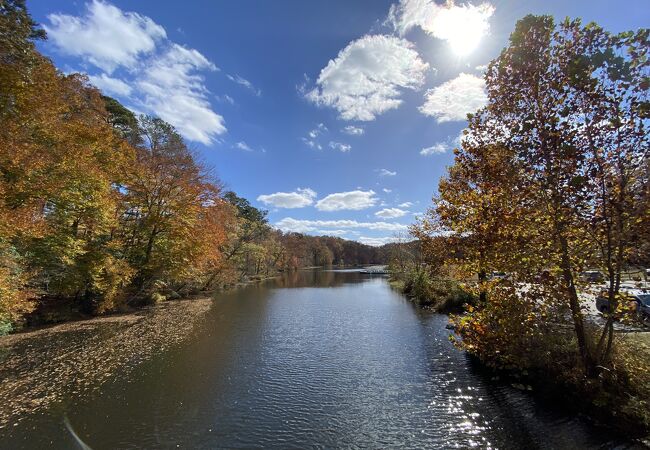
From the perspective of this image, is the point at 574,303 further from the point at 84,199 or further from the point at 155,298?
the point at 155,298

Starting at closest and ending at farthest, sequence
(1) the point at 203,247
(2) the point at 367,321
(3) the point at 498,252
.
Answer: (3) the point at 498,252 → (2) the point at 367,321 → (1) the point at 203,247

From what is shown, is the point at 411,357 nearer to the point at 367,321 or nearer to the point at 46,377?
the point at 367,321

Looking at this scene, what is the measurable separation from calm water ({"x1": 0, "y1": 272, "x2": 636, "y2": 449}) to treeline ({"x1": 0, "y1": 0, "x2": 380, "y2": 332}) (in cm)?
592

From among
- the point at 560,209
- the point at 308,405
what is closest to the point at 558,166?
the point at 560,209

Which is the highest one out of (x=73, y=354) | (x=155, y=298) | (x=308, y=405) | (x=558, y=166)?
(x=558, y=166)

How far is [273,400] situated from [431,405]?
4.35 m

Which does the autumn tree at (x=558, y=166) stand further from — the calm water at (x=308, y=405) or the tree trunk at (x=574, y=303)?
the calm water at (x=308, y=405)

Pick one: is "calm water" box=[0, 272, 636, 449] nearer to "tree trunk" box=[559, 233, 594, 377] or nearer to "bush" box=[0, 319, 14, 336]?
"tree trunk" box=[559, 233, 594, 377]

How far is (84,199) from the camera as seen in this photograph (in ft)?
55.8

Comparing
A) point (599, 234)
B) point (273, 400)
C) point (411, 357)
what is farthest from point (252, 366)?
point (599, 234)

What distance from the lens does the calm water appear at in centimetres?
715

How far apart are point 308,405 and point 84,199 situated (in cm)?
1584

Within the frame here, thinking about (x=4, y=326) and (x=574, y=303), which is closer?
(x=574, y=303)

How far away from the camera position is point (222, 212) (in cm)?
3016
